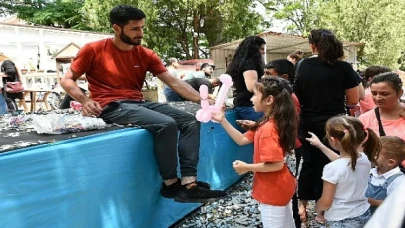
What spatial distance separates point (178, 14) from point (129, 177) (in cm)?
1587

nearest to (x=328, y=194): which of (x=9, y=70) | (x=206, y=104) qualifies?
(x=206, y=104)

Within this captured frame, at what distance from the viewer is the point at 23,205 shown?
63.2 inches

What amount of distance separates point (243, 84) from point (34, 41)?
40.9 feet

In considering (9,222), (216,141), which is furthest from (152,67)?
(9,222)

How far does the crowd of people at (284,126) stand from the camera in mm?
1983

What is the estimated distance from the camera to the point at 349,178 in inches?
76.4

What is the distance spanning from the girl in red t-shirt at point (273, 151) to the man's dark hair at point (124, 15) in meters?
0.90

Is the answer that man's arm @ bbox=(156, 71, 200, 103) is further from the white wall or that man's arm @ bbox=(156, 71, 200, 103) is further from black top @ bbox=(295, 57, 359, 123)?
the white wall

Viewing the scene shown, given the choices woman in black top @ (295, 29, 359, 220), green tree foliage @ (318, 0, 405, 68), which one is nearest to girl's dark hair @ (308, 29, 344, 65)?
woman in black top @ (295, 29, 359, 220)

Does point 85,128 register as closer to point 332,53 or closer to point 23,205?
point 23,205

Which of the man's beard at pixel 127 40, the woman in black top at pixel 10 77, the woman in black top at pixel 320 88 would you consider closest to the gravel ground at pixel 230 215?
the woman in black top at pixel 320 88

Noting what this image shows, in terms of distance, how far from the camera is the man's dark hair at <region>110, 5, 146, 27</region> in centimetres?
243

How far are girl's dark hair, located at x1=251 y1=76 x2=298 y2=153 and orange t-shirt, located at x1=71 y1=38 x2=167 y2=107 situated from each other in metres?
0.94

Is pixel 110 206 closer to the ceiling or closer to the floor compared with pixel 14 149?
closer to the floor
